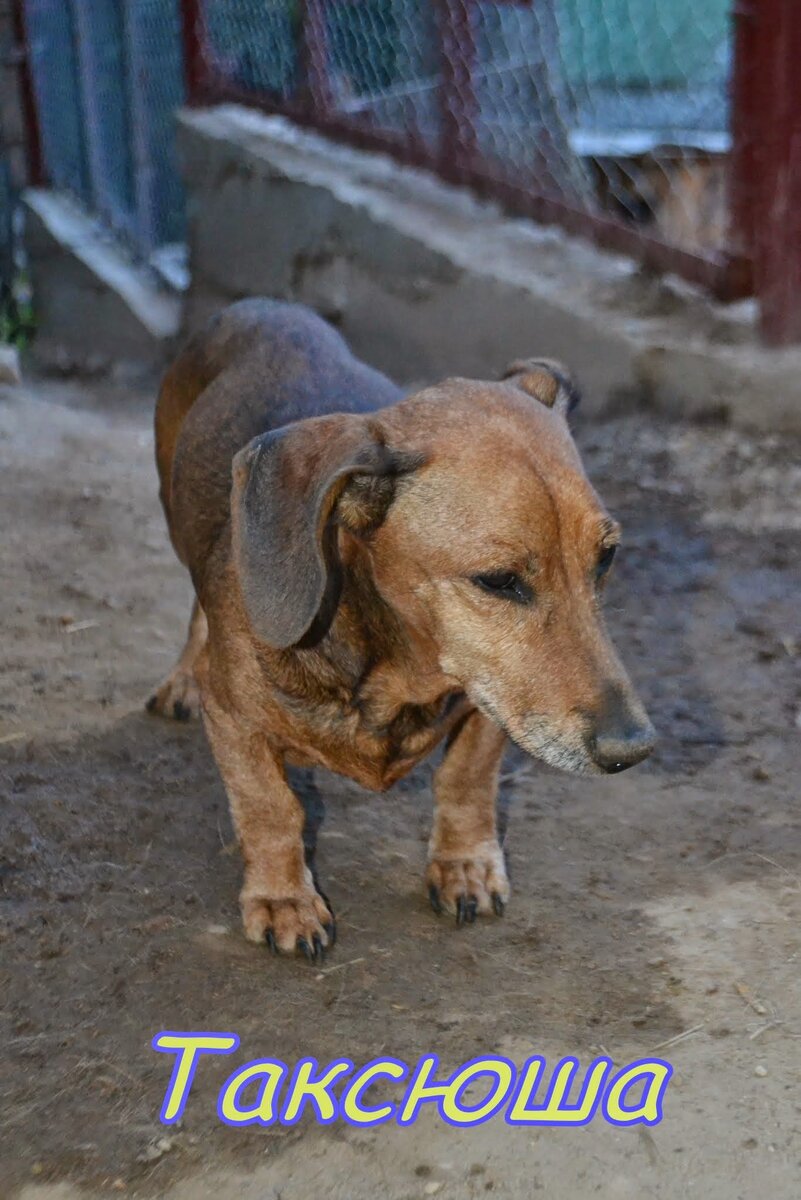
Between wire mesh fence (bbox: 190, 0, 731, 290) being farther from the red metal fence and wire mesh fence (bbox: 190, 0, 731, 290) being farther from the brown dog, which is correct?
the brown dog

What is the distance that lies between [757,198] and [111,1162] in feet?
15.5

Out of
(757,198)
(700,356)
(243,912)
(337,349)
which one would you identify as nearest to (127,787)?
(243,912)

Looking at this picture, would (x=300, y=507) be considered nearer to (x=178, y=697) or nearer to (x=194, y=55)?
(x=178, y=697)

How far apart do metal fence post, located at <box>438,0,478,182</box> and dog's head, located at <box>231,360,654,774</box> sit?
15.6 feet

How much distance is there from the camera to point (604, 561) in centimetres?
294

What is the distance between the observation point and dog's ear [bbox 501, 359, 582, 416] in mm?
3346

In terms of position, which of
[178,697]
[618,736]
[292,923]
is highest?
[618,736]

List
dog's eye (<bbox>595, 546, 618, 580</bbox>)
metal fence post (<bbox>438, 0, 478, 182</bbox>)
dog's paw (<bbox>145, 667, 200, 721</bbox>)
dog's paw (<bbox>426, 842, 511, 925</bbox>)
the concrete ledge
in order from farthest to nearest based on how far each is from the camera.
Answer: the concrete ledge
metal fence post (<bbox>438, 0, 478, 182</bbox>)
dog's paw (<bbox>145, 667, 200, 721</bbox>)
dog's paw (<bbox>426, 842, 511, 925</bbox>)
dog's eye (<bbox>595, 546, 618, 580</bbox>)

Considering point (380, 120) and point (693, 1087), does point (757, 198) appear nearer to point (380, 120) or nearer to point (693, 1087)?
point (380, 120)

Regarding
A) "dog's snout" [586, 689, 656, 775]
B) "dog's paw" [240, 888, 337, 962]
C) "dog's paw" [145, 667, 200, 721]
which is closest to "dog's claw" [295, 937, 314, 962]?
"dog's paw" [240, 888, 337, 962]

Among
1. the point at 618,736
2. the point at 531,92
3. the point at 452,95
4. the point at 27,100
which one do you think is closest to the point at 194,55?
the point at 27,100

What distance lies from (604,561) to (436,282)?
468 centimetres

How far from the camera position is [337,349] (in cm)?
412

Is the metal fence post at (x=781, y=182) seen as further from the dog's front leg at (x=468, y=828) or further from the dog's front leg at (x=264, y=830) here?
the dog's front leg at (x=264, y=830)
